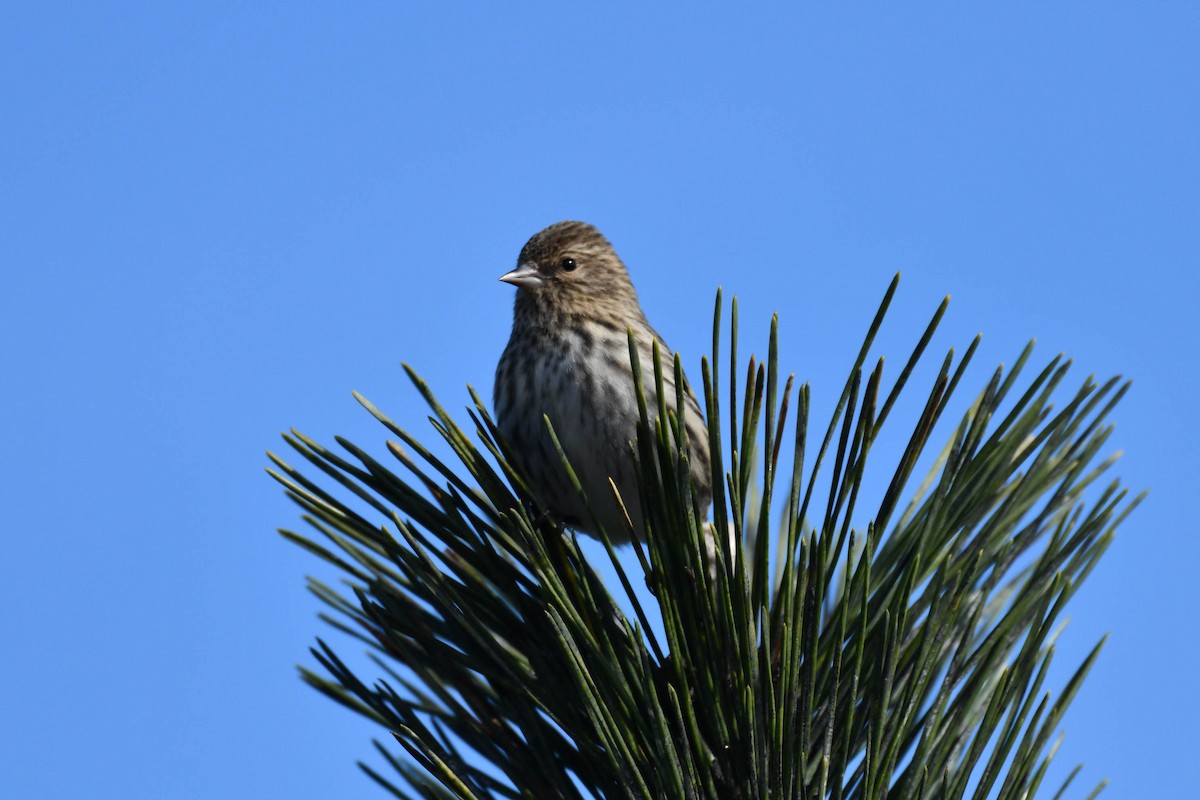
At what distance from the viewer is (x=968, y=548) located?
2090 mm

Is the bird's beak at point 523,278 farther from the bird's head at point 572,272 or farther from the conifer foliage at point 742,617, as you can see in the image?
the conifer foliage at point 742,617

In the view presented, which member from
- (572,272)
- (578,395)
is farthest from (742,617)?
(572,272)

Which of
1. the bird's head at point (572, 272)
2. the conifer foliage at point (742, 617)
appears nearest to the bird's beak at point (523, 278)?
the bird's head at point (572, 272)

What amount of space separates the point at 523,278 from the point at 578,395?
936 mm

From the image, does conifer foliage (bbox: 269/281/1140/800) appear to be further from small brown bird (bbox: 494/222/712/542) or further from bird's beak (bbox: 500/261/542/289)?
bird's beak (bbox: 500/261/542/289)

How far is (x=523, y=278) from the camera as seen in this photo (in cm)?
462

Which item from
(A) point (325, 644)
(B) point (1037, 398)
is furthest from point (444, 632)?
(B) point (1037, 398)

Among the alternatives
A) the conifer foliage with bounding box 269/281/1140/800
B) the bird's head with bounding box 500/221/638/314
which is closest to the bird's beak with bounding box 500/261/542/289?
the bird's head with bounding box 500/221/638/314

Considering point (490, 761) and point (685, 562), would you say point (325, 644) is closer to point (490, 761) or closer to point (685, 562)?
point (490, 761)

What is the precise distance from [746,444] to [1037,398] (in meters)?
0.50

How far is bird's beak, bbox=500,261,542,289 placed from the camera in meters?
4.59

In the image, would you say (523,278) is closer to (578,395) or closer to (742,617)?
(578,395)

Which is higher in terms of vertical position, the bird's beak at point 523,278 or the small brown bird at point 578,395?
the bird's beak at point 523,278

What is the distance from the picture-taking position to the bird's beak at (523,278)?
4.59 m
